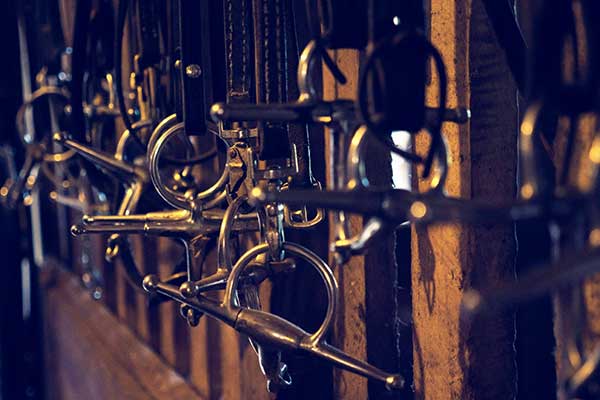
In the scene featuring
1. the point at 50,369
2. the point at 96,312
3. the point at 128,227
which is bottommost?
the point at 50,369

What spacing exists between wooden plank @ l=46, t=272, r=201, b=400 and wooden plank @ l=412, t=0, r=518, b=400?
802 millimetres

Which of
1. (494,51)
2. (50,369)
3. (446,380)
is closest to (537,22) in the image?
(494,51)

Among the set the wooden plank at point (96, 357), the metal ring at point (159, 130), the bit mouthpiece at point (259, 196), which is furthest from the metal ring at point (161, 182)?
the wooden plank at point (96, 357)

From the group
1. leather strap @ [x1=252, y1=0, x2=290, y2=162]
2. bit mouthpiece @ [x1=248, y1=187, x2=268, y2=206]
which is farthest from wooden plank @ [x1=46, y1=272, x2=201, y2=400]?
bit mouthpiece @ [x1=248, y1=187, x2=268, y2=206]

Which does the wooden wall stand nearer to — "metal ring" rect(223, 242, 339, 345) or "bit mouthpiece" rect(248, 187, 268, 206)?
"metal ring" rect(223, 242, 339, 345)

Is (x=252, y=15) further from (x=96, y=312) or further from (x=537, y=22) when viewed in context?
(x=96, y=312)

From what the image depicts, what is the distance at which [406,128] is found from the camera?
520mm

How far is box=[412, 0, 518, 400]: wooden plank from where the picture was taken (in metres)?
0.74

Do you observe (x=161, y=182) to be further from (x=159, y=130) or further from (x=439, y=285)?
(x=439, y=285)

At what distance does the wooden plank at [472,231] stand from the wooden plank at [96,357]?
80cm

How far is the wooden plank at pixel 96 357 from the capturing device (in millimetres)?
1667

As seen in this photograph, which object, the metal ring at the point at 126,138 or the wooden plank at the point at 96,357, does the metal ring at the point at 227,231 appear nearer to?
the metal ring at the point at 126,138

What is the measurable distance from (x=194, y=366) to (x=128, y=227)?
75 centimetres

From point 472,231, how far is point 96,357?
158 centimetres
